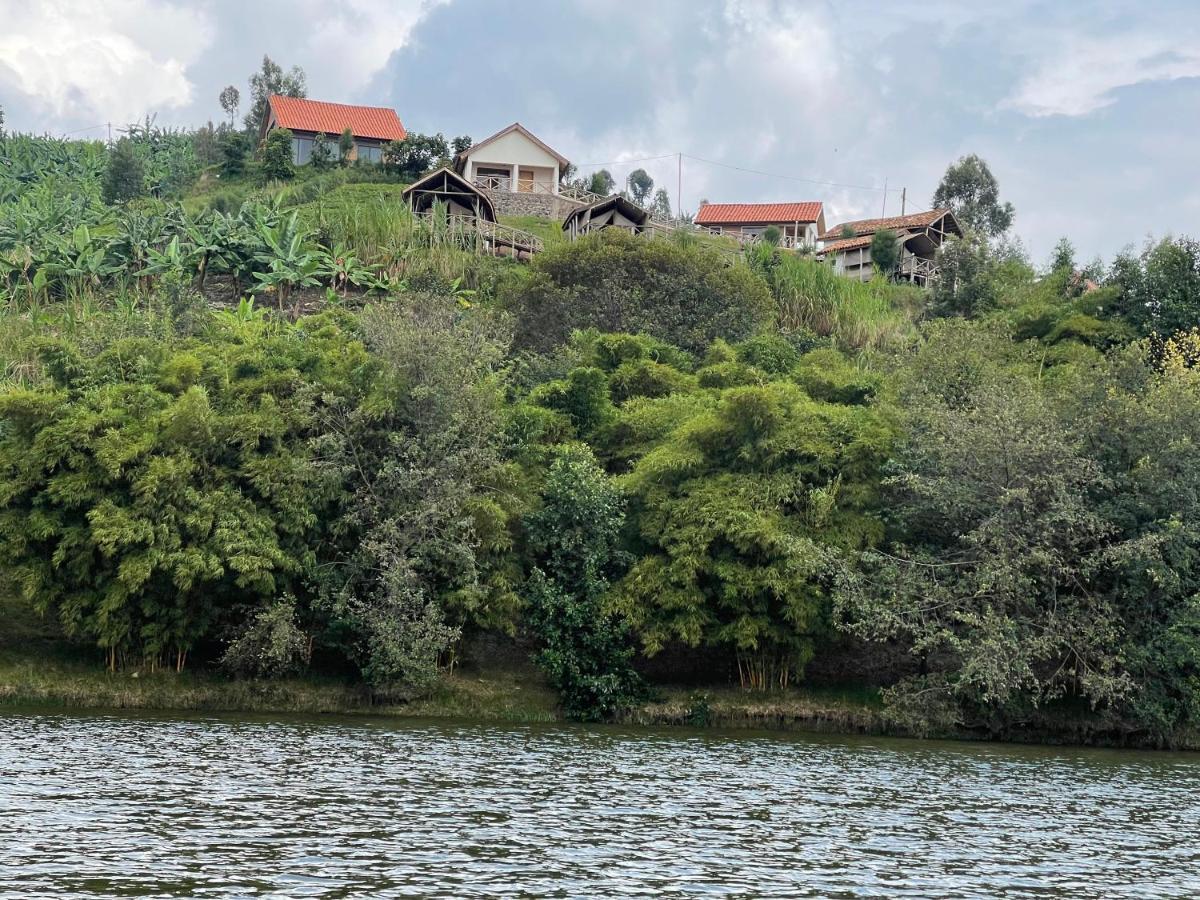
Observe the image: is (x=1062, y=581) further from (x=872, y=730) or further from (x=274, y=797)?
(x=274, y=797)

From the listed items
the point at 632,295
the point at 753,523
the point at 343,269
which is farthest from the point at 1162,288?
the point at 343,269

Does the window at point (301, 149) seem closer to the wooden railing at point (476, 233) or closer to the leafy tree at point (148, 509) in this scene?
the wooden railing at point (476, 233)

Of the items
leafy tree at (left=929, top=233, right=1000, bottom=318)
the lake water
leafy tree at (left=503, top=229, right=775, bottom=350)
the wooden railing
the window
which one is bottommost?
the lake water

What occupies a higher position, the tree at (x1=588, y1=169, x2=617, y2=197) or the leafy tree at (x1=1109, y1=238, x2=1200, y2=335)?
the tree at (x1=588, y1=169, x2=617, y2=197)

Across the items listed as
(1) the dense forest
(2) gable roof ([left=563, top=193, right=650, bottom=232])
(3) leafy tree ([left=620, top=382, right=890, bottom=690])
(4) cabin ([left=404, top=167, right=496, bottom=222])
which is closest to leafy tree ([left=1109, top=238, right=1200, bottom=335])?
(1) the dense forest

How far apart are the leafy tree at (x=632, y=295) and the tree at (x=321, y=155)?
138 ft

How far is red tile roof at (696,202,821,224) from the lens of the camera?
11157cm

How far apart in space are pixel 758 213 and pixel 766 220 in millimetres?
1890

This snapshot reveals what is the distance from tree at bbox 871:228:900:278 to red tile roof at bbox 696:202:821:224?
63.1 feet

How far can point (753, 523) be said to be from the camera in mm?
40531

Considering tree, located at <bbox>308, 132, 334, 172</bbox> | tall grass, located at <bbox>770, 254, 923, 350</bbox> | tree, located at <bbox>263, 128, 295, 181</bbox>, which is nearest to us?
tall grass, located at <bbox>770, 254, 923, 350</bbox>

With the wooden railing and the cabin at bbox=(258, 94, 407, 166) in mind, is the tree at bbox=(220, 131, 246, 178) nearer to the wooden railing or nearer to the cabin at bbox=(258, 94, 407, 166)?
the cabin at bbox=(258, 94, 407, 166)

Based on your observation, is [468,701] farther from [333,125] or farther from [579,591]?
[333,125]

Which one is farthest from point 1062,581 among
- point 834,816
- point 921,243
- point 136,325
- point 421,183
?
point 921,243
